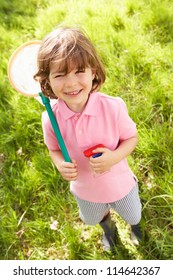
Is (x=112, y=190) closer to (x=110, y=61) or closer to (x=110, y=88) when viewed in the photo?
(x=110, y=88)

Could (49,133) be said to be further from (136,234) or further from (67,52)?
(136,234)

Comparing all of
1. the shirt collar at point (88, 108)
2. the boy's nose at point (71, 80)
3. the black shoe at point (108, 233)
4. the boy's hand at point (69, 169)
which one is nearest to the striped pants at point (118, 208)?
the black shoe at point (108, 233)

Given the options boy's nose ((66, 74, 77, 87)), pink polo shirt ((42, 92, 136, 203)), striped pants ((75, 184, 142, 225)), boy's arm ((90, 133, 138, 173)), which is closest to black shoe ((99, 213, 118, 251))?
striped pants ((75, 184, 142, 225))

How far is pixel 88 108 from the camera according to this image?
4.29 ft

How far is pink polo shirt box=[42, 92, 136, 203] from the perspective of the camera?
1.32 meters

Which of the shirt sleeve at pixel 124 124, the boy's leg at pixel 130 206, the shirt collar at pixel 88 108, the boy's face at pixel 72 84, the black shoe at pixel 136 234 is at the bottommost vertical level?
the black shoe at pixel 136 234

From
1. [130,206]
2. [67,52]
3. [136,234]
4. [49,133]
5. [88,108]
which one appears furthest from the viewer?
[136,234]

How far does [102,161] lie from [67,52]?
399mm

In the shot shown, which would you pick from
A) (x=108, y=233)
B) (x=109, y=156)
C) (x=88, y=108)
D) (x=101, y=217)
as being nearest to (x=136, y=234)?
(x=108, y=233)

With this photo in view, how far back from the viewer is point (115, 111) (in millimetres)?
1312

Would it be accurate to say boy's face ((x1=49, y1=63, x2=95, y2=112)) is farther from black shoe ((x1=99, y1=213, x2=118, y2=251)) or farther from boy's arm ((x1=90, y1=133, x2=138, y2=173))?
black shoe ((x1=99, y1=213, x2=118, y2=251))

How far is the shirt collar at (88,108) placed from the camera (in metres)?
1.31

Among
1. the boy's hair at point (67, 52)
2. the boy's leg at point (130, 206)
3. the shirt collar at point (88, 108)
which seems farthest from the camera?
the boy's leg at point (130, 206)

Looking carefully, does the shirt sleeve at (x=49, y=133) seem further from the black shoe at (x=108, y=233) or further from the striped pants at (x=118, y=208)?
the black shoe at (x=108, y=233)
